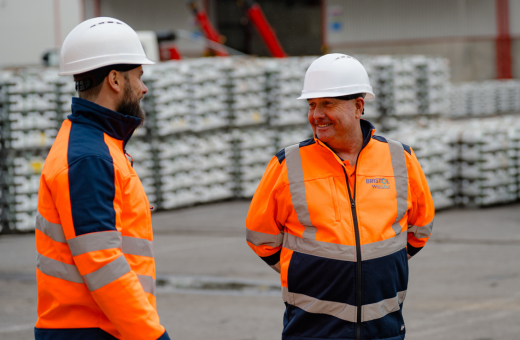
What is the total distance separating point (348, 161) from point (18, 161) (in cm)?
961

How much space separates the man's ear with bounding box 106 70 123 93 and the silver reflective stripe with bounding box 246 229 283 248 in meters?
1.13

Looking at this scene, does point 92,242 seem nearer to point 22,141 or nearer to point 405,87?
point 22,141

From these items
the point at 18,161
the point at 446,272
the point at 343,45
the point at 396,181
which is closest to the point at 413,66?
the point at 446,272

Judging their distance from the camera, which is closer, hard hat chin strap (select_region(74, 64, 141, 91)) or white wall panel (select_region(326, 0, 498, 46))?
hard hat chin strap (select_region(74, 64, 141, 91))

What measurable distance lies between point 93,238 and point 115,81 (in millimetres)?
658

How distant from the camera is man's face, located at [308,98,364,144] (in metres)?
3.15

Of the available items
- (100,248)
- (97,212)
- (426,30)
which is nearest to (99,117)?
(97,212)

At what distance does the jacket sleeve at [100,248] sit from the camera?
88.7 inches

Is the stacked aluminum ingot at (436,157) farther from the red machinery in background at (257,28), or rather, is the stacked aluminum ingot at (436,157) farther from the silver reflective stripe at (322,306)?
the red machinery in background at (257,28)

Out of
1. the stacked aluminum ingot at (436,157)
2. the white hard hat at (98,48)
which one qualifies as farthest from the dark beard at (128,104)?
the stacked aluminum ingot at (436,157)

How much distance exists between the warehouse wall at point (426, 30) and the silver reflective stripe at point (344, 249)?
1228 inches

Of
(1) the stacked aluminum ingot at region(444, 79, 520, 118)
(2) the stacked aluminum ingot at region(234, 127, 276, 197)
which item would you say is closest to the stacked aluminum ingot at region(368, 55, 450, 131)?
(2) the stacked aluminum ingot at region(234, 127, 276, 197)

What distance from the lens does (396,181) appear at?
313cm

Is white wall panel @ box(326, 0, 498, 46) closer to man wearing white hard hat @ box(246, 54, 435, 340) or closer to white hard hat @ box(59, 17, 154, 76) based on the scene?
man wearing white hard hat @ box(246, 54, 435, 340)
